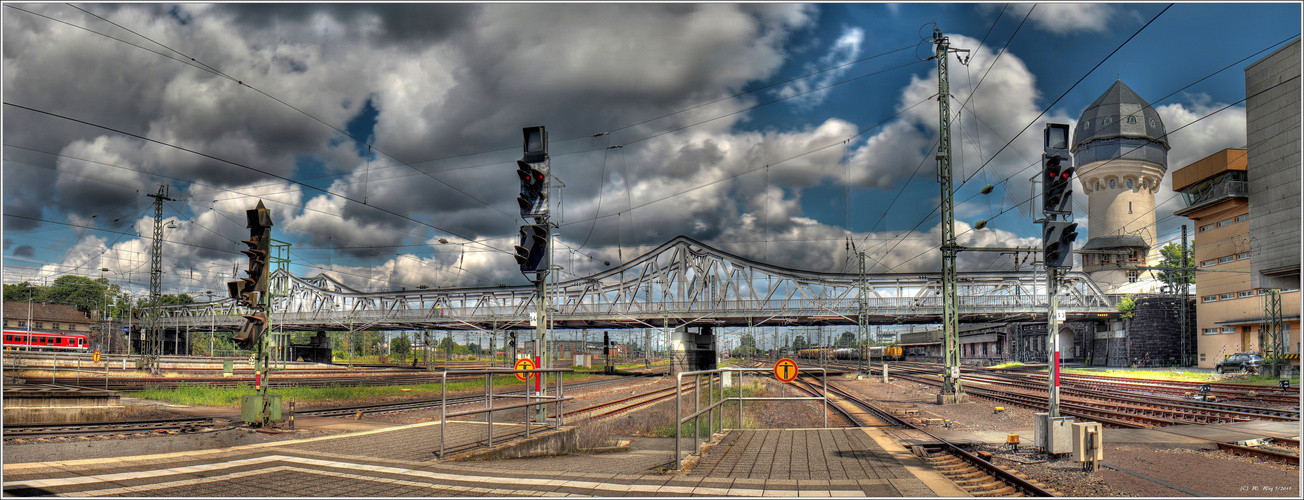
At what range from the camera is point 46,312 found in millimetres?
98875

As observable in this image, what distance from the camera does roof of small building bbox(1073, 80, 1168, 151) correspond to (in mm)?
101875

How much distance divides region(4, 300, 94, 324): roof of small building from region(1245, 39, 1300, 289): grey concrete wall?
119689 millimetres

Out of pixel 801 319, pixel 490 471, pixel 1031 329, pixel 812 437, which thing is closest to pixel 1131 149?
pixel 1031 329

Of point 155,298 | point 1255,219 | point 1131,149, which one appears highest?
point 1131,149

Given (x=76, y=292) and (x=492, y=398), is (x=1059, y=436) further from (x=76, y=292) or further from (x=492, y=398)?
(x=76, y=292)

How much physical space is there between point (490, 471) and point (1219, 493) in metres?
9.83

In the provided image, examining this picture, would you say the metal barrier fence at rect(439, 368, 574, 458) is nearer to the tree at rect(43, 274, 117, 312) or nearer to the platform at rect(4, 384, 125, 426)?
the platform at rect(4, 384, 125, 426)

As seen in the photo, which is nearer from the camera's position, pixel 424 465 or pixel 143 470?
pixel 143 470

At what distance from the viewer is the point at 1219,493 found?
9.76m

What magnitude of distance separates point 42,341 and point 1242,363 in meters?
84.1

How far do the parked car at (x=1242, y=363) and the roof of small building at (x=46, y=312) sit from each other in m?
120

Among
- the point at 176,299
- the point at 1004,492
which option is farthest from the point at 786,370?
the point at 176,299

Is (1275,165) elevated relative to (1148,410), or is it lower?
elevated

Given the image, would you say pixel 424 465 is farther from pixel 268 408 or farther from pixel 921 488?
pixel 268 408
